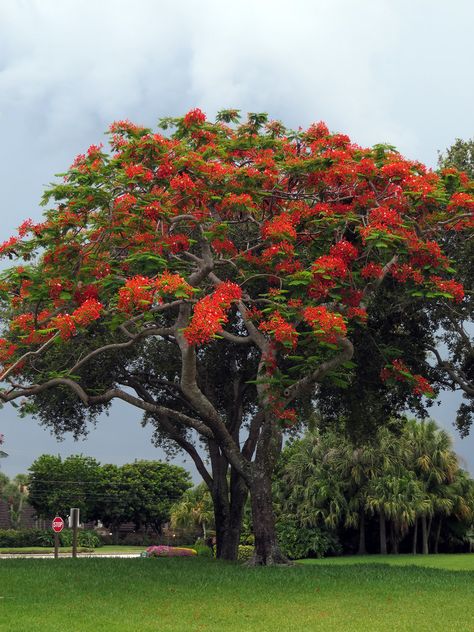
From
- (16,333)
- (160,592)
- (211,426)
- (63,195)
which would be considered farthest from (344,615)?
(16,333)

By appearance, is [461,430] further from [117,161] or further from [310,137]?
[117,161]

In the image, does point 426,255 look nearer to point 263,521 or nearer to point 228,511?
point 263,521

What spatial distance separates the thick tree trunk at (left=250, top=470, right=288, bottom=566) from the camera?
77.8ft

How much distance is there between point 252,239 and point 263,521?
25.7ft

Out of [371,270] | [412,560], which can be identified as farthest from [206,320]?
[412,560]

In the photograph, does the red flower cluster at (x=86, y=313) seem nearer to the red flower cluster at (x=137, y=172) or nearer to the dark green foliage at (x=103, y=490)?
the red flower cluster at (x=137, y=172)

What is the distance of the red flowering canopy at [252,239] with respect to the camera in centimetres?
2080

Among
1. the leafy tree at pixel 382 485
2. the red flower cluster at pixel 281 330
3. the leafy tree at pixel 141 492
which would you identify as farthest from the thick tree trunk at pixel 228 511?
the leafy tree at pixel 141 492

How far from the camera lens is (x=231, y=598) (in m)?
17.3

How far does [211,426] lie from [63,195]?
7353mm

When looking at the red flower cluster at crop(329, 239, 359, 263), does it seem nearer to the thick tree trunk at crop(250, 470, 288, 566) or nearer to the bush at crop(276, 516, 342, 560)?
the thick tree trunk at crop(250, 470, 288, 566)

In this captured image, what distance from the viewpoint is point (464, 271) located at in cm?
2527

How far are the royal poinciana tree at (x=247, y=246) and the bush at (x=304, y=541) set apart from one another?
2912 cm

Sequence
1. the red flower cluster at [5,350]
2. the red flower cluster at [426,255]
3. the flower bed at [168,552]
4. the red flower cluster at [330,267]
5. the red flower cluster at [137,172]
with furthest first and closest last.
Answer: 1. the flower bed at [168,552]
2. the red flower cluster at [5,350]
3. the red flower cluster at [426,255]
4. the red flower cluster at [137,172]
5. the red flower cluster at [330,267]
